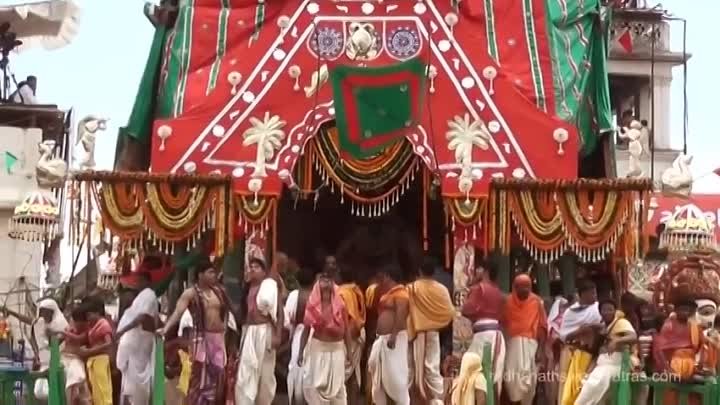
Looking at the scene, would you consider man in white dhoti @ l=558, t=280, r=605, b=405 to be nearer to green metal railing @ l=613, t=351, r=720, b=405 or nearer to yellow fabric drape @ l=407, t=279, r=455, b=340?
green metal railing @ l=613, t=351, r=720, b=405

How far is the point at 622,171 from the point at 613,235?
11826mm

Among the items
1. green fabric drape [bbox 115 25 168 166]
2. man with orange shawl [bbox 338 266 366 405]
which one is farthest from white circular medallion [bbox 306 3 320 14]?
man with orange shawl [bbox 338 266 366 405]

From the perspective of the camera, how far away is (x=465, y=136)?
16156 millimetres

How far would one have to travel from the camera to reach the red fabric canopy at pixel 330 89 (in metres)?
16.2

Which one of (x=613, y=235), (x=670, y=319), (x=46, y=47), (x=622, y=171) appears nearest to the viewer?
(x=670, y=319)

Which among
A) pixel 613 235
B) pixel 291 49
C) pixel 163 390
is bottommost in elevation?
pixel 163 390

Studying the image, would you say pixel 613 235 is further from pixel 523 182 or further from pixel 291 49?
pixel 291 49

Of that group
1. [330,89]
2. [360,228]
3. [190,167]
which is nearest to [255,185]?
[190,167]

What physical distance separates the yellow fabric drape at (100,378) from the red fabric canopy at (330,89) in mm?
1915

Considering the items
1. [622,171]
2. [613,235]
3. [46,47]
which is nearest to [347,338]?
[613,235]

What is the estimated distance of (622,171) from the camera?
27.5 metres

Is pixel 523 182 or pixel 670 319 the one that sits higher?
→ pixel 523 182

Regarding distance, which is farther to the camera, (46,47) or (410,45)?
(46,47)

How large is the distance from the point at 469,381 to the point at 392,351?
686 millimetres
